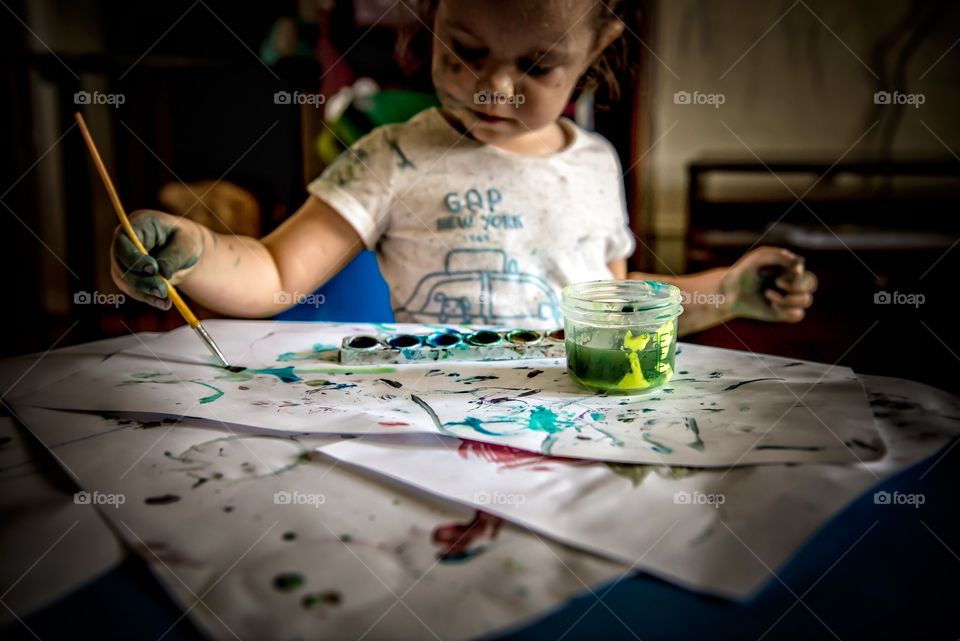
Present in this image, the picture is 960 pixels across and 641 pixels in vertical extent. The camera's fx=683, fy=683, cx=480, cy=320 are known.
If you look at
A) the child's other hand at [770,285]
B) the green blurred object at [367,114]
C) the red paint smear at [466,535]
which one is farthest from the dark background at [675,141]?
the red paint smear at [466,535]

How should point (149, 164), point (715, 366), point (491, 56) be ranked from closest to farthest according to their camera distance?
point (715, 366), point (491, 56), point (149, 164)

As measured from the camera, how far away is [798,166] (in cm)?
172

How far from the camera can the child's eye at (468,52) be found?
0.73 metres

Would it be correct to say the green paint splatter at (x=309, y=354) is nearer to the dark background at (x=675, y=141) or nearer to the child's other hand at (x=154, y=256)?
the child's other hand at (x=154, y=256)

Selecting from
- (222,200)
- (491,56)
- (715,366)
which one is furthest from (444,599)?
(222,200)

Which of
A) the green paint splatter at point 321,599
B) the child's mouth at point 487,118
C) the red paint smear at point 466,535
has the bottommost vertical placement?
the green paint splatter at point 321,599

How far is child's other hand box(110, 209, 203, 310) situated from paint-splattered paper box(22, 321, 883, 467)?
0.06 meters

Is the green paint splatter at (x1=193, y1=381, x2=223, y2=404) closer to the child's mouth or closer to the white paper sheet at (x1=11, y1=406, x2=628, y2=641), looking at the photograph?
the white paper sheet at (x1=11, y1=406, x2=628, y2=641)

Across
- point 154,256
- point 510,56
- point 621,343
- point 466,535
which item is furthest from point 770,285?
point 154,256

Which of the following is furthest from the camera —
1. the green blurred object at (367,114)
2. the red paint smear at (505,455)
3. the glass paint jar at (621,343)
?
the green blurred object at (367,114)

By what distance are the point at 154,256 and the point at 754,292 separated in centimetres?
56

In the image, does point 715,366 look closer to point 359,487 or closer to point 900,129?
point 359,487

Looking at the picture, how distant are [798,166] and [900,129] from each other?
0.50m

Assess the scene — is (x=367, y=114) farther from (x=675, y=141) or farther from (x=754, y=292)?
(x=675, y=141)
